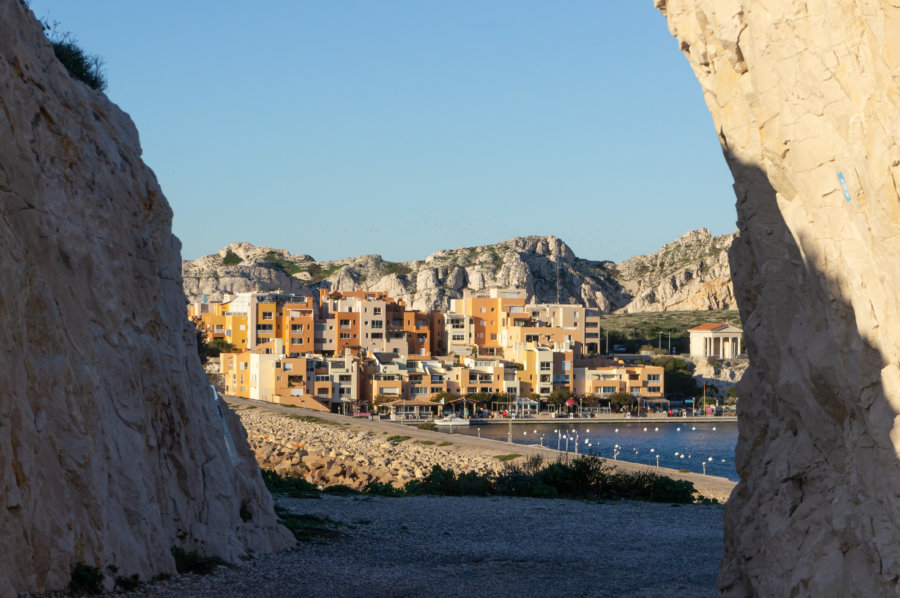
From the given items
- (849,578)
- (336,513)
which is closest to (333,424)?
(336,513)

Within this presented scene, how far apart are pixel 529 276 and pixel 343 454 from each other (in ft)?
429

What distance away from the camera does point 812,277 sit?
8742 mm

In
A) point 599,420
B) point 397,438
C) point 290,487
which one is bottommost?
point 599,420

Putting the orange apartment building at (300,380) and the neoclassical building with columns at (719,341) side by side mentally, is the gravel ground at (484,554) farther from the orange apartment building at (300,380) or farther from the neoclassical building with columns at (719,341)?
the neoclassical building with columns at (719,341)

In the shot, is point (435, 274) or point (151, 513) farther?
point (435, 274)

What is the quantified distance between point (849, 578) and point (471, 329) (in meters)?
97.8

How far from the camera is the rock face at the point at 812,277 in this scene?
23.2ft

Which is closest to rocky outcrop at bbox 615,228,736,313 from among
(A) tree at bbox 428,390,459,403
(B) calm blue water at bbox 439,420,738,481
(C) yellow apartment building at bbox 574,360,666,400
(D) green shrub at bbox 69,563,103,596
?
(C) yellow apartment building at bbox 574,360,666,400

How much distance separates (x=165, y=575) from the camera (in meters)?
11.5

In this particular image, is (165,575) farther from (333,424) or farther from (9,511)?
(333,424)

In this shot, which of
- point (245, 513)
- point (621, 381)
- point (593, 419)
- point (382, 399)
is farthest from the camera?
point (621, 381)

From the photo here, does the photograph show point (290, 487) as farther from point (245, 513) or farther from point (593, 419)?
point (593, 419)

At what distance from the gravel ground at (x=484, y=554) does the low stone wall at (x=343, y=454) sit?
9.75 metres

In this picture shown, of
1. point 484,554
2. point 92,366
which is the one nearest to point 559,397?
point 484,554
